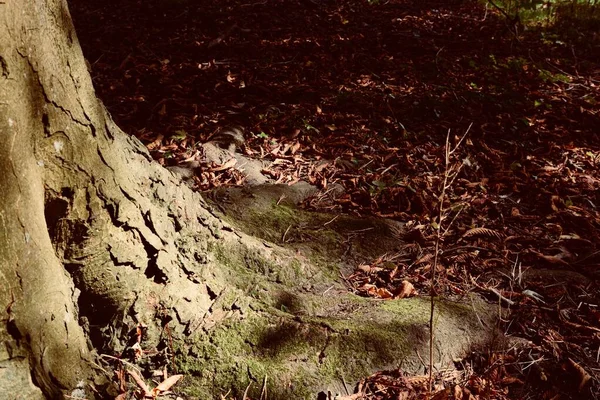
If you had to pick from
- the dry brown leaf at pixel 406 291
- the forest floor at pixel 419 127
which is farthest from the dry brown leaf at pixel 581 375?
the dry brown leaf at pixel 406 291

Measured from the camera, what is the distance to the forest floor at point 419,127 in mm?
2830

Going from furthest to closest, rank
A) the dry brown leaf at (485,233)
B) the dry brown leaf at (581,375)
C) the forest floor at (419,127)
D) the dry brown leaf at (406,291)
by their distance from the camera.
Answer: the dry brown leaf at (485,233) → the dry brown leaf at (406,291) → the forest floor at (419,127) → the dry brown leaf at (581,375)

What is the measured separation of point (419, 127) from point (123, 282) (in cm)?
375

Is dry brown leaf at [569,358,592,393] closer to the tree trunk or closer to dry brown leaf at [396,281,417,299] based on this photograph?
the tree trunk

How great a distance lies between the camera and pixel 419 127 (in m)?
4.99

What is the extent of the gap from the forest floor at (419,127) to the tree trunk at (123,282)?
0.32 meters

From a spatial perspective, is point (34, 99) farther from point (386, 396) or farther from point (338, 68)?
point (338, 68)

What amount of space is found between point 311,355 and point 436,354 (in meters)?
0.68

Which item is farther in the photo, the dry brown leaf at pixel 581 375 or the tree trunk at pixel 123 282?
the dry brown leaf at pixel 581 375

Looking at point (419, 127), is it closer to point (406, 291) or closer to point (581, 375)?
point (406, 291)

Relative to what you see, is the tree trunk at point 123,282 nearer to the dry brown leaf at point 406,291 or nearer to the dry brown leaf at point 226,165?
the dry brown leaf at point 406,291

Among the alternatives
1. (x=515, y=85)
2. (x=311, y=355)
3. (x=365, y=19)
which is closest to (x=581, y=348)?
(x=311, y=355)

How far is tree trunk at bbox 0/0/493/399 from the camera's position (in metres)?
1.62

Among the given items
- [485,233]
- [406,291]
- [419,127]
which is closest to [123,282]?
[406,291]
